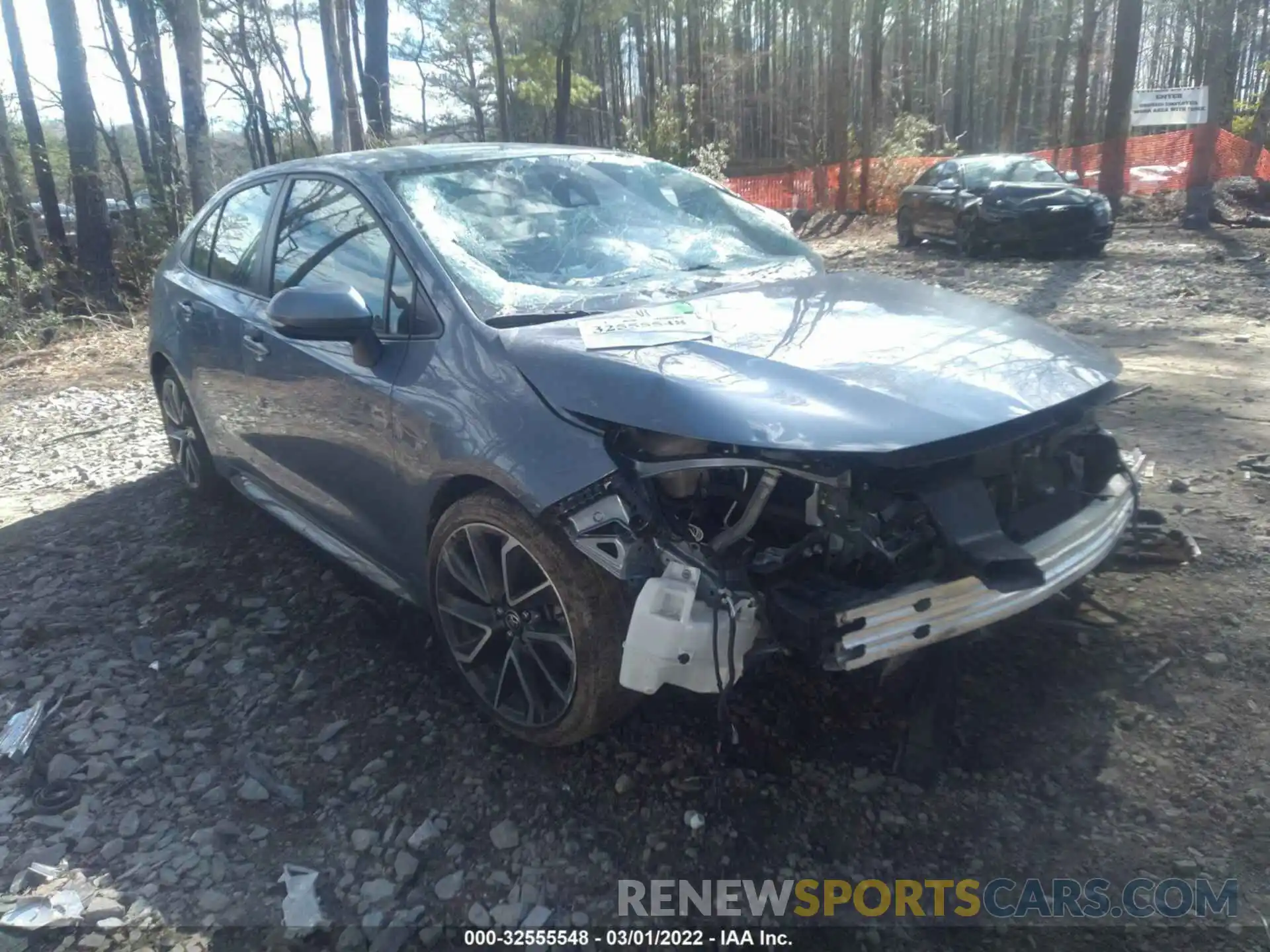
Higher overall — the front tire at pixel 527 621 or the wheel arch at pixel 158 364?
the wheel arch at pixel 158 364

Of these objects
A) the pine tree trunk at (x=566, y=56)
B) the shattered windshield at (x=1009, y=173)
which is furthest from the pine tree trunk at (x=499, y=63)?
the shattered windshield at (x=1009, y=173)

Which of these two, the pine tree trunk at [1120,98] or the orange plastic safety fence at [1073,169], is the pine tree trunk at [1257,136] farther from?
the pine tree trunk at [1120,98]

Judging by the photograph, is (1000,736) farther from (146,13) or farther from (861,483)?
(146,13)

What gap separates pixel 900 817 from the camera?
106 inches

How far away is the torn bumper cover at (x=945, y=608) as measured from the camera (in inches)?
96.0

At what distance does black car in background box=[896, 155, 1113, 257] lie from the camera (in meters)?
13.4

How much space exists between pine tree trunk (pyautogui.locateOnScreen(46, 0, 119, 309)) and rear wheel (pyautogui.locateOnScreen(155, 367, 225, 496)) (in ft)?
29.8

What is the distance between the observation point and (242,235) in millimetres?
4523

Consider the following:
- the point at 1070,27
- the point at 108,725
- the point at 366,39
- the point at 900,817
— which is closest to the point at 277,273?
the point at 108,725

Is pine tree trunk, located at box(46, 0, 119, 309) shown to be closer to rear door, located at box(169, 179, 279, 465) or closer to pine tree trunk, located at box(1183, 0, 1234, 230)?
rear door, located at box(169, 179, 279, 465)

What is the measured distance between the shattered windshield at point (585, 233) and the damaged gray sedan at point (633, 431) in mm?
13

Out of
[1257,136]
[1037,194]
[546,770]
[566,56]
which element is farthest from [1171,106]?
[546,770]

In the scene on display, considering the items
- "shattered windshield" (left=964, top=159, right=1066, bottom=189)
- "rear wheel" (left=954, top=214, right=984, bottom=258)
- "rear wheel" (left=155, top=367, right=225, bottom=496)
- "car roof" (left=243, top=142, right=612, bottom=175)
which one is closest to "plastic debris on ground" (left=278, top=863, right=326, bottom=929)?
"car roof" (left=243, top=142, right=612, bottom=175)

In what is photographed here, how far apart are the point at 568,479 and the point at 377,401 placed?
0.97 m
